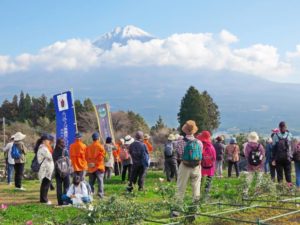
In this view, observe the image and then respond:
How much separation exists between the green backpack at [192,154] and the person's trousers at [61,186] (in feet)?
10.0

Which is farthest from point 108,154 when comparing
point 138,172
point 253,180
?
point 253,180

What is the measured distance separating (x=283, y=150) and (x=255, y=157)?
0.76 meters

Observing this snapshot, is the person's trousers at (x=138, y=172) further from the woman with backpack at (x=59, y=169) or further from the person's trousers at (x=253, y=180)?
the person's trousers at (x=253, y=180)

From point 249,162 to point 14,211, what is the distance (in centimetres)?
491

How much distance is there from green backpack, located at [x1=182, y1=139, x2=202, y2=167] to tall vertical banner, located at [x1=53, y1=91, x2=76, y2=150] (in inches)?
266

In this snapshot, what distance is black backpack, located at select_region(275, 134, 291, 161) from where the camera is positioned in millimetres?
10031

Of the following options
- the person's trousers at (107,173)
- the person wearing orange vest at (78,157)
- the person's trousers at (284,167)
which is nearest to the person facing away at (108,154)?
the person's trousers at (107,173)

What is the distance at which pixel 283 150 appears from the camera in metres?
10.0

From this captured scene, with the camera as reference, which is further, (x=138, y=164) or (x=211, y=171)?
(x=138, y=164)

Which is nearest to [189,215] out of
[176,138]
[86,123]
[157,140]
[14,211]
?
[14,211]

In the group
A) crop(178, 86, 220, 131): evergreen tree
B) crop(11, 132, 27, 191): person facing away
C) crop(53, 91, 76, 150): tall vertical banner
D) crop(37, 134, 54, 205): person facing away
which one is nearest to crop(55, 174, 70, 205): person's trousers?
crop(37, 134, 54, 205): person facing away

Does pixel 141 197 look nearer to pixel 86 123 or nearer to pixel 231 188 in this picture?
pixel 231 188

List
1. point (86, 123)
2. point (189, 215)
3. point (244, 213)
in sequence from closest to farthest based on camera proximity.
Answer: point (189, 215)
point (244, 213)
point (86, 123)

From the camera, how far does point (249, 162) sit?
9805 mm
